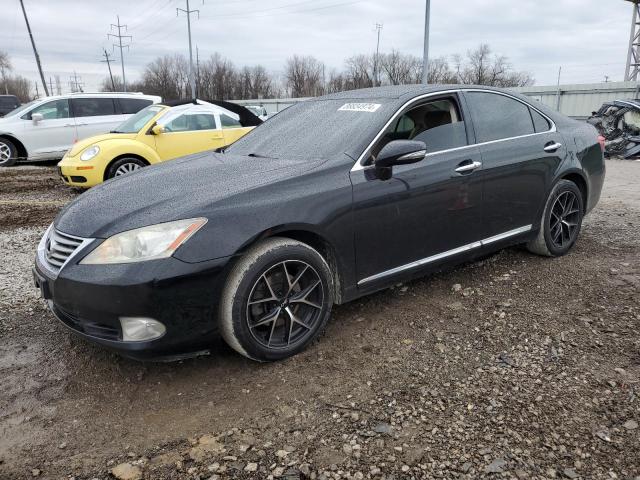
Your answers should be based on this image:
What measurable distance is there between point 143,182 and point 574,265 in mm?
3689

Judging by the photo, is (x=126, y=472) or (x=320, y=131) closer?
(x=126, y=472)

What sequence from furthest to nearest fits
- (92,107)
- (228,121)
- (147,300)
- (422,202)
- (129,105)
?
(129,105) → (92,107) → (228,121) → (422,202) → (147,300)

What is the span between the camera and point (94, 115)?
12203 mm

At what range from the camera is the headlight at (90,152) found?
26.8ft

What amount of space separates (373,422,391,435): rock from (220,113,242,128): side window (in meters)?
7.93

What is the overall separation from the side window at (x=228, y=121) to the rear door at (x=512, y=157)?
20.6 feet

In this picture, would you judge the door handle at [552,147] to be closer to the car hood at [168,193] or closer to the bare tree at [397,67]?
the car hood at [168,193]

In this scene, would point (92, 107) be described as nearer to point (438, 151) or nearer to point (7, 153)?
point (7, 153)

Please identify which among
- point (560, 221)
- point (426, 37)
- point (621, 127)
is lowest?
point (621, 127)

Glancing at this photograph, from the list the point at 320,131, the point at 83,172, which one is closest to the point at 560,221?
the point at 320,131

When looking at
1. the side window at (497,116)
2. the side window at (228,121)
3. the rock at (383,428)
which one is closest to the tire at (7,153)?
the side window at (228,121)

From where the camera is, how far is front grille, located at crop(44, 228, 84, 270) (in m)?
2.81

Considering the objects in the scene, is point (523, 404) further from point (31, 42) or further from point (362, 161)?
point (31, 42)

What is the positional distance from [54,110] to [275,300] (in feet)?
37.1
